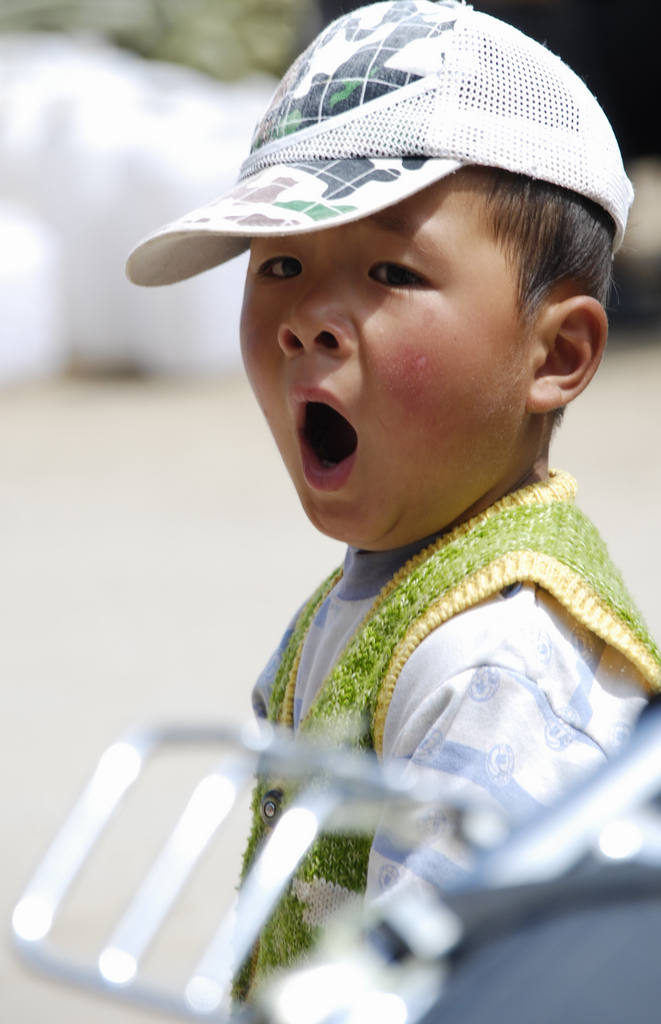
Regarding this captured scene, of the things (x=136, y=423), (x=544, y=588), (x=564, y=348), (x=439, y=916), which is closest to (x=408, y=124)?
(x=564, y=348)

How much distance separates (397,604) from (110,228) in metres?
4.42

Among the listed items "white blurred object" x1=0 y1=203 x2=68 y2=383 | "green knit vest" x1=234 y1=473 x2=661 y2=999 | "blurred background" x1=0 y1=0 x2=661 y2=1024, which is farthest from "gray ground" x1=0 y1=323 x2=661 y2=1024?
"green knit vest" x1=234 y1=473 x2=661 y2=999

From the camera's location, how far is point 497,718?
752mm

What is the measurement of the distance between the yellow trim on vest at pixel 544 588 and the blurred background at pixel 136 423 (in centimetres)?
106

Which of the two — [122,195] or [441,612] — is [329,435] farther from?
[122,195]

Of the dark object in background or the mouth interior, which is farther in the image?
the dark object in background

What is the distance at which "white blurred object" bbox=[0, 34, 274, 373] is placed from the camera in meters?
4.97

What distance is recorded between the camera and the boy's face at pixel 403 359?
0.86 m

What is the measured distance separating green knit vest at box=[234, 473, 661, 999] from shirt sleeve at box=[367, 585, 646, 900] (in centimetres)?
1

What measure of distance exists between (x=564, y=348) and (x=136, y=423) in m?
3.68

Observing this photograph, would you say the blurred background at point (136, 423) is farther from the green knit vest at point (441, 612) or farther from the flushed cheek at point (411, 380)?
the flushed cheek at point (411, 380)

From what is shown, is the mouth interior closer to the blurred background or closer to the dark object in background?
the blurred background

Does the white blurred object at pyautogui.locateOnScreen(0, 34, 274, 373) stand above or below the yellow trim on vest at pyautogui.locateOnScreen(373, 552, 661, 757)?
above

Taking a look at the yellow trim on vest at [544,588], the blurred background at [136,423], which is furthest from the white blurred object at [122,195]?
the yellow trim on vest at [544,588]
